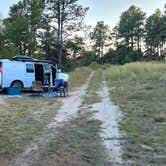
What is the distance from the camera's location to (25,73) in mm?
21000

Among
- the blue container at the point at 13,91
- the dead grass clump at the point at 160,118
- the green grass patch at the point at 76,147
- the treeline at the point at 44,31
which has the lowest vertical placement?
the green grass patch at the point at 76,147

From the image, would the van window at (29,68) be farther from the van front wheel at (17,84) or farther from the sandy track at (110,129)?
the sandy track at (110,129)

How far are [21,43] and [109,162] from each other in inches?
1684

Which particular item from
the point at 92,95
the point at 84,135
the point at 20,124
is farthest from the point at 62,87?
the point at 84,135

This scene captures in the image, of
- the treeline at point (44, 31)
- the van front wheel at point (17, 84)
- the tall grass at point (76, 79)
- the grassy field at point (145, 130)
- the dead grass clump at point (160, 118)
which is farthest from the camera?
the treeline at point (44, 31)

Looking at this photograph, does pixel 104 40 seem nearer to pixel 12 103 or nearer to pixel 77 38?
pixel 77 38

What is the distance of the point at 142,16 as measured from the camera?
280 feet

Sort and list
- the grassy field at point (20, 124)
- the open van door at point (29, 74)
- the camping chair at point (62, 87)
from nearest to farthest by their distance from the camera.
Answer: the grassy field at point (20, 124) → the camping chair at point (62, 87) → the open van door at point (29, 74)

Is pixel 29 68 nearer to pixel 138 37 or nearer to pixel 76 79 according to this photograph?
pixel 76 79

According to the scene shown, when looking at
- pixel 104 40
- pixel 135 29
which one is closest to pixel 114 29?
pixel 104 40

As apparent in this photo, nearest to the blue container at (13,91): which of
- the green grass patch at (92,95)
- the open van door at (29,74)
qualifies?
the open van door at (29,74)

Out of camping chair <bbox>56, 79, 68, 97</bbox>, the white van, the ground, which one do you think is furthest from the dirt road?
the white van

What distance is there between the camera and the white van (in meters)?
20.2

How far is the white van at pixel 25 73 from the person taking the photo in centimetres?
2025
